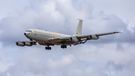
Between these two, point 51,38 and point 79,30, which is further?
point 79,30

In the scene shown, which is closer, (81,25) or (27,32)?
(27,32)

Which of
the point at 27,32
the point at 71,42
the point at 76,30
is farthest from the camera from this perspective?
the point at 76,30

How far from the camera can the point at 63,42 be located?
427ft

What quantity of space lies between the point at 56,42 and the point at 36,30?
10766mm

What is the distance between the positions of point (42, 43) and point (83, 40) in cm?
1797

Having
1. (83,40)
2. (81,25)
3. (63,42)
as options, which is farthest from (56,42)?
(81,25)

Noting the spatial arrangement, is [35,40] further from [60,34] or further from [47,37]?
[60,34]

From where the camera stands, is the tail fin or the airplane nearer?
the airplane

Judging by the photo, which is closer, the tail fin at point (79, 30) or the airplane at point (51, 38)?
the airplane at point (51, 38)

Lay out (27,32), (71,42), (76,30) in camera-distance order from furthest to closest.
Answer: (76,30), (71,42), (27,32)

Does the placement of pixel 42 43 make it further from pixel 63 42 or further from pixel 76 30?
pixel 76 30

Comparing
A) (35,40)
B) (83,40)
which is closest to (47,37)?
(35,40)

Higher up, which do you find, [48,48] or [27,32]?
[27,32]

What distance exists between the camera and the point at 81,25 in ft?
482
